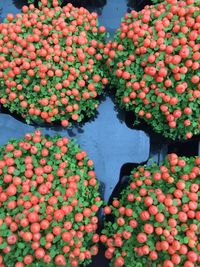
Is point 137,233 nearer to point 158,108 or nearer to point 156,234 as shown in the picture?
point 156,234

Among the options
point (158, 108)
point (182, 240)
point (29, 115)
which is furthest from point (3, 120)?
point (182, 240)

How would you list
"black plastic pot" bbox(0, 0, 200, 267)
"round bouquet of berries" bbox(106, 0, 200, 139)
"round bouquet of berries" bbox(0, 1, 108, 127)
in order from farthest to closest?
"black plastic pot" bbox(0, 0, 200, 267)
"round bouquet of berries" bbox(0, 1, 108, 127)
"round bouquet of berries" bbox(106, 0, 200, 139)

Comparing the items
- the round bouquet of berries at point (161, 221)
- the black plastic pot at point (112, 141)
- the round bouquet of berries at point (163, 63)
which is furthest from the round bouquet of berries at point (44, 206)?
the round bouquet of berries at point (163, 63)

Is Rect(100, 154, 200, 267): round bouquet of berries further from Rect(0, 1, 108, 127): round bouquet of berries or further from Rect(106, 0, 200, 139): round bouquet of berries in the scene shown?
Rect(0, 1, 108, 127): round bouquet of berries

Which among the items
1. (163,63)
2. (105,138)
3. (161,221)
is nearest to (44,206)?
(161,221)

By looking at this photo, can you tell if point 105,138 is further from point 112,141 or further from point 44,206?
point 44,206

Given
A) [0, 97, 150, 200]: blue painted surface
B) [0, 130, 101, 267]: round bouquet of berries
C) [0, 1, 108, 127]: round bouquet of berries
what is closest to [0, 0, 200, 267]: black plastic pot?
[0, 97, 150, 200]: blue painted surface

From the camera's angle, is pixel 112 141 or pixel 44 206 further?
pixel 112 141

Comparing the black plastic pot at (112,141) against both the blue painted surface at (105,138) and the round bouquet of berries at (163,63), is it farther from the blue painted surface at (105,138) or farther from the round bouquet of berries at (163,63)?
the round bouquet of berries at (163,63)
